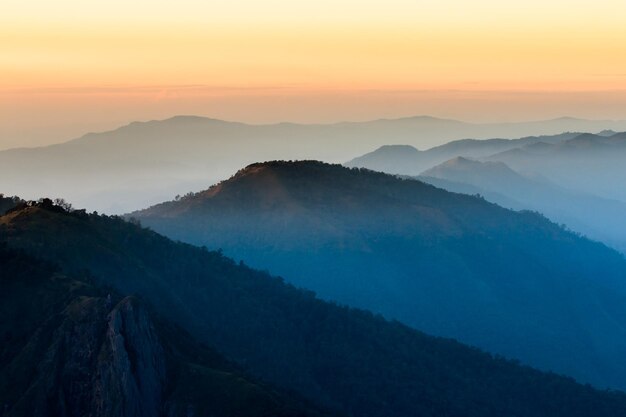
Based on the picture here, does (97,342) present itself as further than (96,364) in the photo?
Yes

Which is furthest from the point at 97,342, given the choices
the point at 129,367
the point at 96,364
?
the point at 129,367

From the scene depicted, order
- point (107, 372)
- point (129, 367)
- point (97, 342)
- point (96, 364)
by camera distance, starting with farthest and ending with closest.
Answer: point (97, 342) < point (96, 364) < point (129, 367) < point (107, 372)

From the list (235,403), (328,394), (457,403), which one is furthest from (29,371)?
(457,403)

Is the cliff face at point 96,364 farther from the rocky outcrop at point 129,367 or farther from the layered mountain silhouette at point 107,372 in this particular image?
the layered mountain silhouette at point 107,372

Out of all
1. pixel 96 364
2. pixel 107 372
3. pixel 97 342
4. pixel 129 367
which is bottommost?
pixel 107 372

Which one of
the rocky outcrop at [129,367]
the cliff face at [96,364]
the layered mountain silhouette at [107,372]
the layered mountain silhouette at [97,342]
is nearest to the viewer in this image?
the rocky outcrop at [129,367]

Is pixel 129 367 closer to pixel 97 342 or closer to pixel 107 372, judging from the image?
pixel 107 372

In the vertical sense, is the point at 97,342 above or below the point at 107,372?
above

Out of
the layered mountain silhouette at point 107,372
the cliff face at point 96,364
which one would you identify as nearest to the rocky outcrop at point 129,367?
the cliff face at point 96,364
